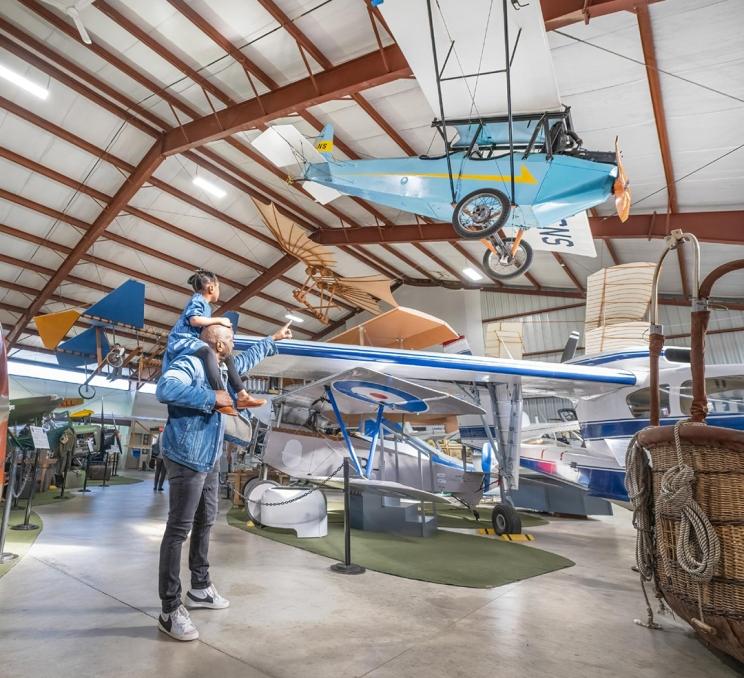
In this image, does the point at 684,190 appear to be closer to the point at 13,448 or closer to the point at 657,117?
the point at 657,117

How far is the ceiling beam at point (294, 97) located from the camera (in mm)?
8328

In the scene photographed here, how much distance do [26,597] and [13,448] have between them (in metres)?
1.73

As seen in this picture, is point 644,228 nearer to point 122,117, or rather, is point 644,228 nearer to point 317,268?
point 317,268

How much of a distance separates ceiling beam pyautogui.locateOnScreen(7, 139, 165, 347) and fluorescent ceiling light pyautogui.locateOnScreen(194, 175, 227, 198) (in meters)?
1.26

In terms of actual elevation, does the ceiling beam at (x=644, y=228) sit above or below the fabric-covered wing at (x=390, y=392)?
above

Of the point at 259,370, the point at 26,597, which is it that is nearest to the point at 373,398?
the point at 259,370

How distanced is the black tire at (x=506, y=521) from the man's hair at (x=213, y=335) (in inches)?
→ 198

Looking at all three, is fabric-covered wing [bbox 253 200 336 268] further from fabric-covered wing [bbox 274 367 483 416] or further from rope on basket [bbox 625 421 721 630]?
rope on basket [bbox 625 421 721 630]

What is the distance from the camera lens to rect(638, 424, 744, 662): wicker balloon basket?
162 centimetres

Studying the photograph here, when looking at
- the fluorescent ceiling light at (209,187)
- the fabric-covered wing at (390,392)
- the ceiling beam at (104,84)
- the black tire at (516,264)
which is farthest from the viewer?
the fluorescent ceiling light at (209,187)

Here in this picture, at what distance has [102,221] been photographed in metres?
15.0

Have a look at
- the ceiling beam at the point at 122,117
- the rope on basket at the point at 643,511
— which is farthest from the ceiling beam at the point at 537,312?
the rope on basket at the point at 643,511

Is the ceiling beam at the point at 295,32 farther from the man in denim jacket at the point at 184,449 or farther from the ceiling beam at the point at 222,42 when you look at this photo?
the man in denim jacket at the point at 184,449

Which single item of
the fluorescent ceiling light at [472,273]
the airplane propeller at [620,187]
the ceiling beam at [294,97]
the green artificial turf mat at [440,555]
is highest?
the ceiling beam at [294,97]
